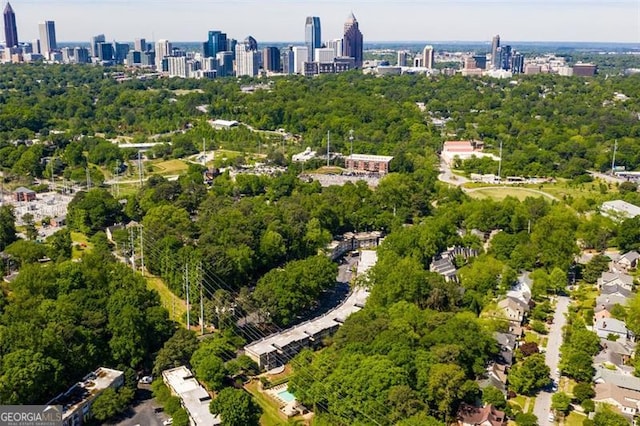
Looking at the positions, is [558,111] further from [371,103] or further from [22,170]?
[22,170]

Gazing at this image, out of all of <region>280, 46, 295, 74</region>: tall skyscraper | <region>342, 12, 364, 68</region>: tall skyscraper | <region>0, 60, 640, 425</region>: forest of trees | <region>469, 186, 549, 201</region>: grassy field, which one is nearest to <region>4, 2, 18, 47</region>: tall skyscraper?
<region>280, 46, 295, 74</region>: tall skyscraper

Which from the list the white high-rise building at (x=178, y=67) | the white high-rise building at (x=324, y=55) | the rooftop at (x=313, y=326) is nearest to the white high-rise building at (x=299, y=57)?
the white high-rise building at (x=324, y=55)

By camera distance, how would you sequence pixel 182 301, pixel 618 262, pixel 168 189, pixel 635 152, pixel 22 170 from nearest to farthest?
1. pixel 182 301
2. pixel 618 262
3. pixel 168 189
4. pixel 22 170
5. pixel 635 152

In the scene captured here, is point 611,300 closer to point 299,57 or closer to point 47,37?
point 299,57

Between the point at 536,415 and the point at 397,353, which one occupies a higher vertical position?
the point at 397,353

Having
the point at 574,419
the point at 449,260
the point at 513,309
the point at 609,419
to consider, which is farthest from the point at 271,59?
the point at 609,419

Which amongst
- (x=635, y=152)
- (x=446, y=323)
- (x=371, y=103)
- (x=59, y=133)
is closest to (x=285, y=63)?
(x=371, y=103)

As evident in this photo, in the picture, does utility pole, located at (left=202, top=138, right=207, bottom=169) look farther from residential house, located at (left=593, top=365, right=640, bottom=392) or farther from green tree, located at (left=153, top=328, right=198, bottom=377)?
residential house, located at (left=593, top=365, right=640, bottom=392)
